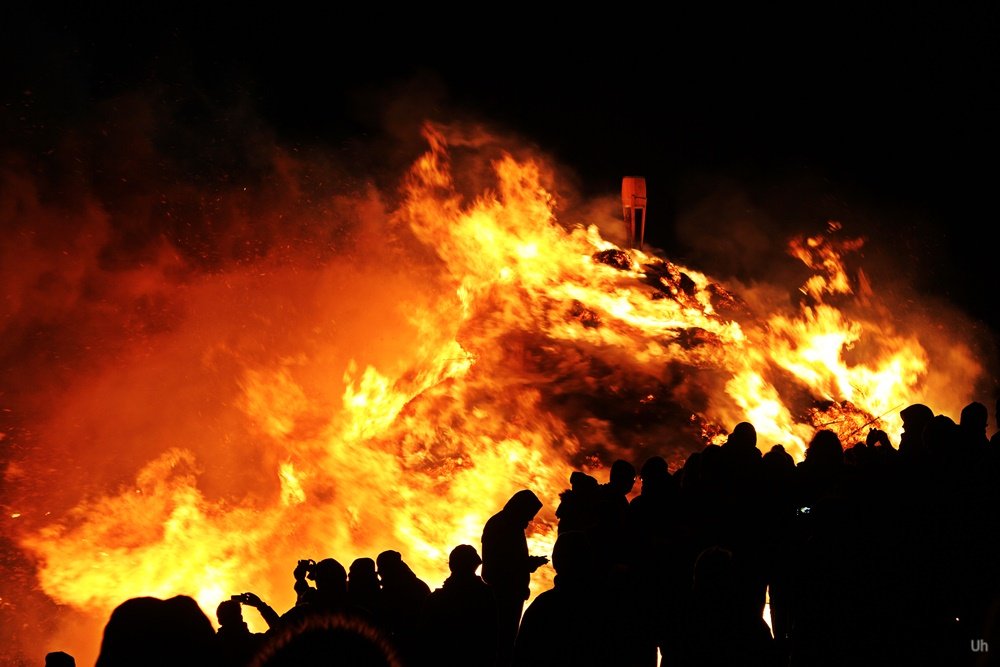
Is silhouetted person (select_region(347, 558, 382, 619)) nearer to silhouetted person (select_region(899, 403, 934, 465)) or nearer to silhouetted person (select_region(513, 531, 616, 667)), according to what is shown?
silhouetted person (select_region(513, 531, 616, 667))

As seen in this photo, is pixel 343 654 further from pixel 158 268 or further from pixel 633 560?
pixel 158 268

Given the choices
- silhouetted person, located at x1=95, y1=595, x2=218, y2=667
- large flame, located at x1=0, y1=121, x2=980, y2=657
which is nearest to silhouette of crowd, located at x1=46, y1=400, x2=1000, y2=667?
silhouetted person, located at x1=95, y1=595, x2=218, y2=667

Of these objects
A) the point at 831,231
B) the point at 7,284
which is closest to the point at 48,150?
the point at 7,284

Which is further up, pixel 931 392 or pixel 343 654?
pixel 931 392

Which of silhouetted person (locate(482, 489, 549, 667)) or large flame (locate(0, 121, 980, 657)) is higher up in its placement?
large flame (locate(0, 121, 980, 657))

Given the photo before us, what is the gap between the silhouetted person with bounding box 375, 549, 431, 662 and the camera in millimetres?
4820

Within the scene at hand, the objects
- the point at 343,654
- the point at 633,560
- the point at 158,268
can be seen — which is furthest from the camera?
the point at 158,268

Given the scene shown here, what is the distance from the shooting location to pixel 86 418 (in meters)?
10.6

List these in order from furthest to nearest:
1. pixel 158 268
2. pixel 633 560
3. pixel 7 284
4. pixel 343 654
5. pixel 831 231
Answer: pixel 831 231 → pixel 158 268 → pixel 7 284 → pixel 633 560 → pixel 343 654

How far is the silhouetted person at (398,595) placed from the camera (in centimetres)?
482

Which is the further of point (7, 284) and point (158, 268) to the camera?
point (158, 268)

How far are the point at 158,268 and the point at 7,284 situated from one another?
71.4 inches

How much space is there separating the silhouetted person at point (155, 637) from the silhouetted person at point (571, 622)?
1.39 m

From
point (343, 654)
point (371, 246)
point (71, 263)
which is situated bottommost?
point (343, 654)
